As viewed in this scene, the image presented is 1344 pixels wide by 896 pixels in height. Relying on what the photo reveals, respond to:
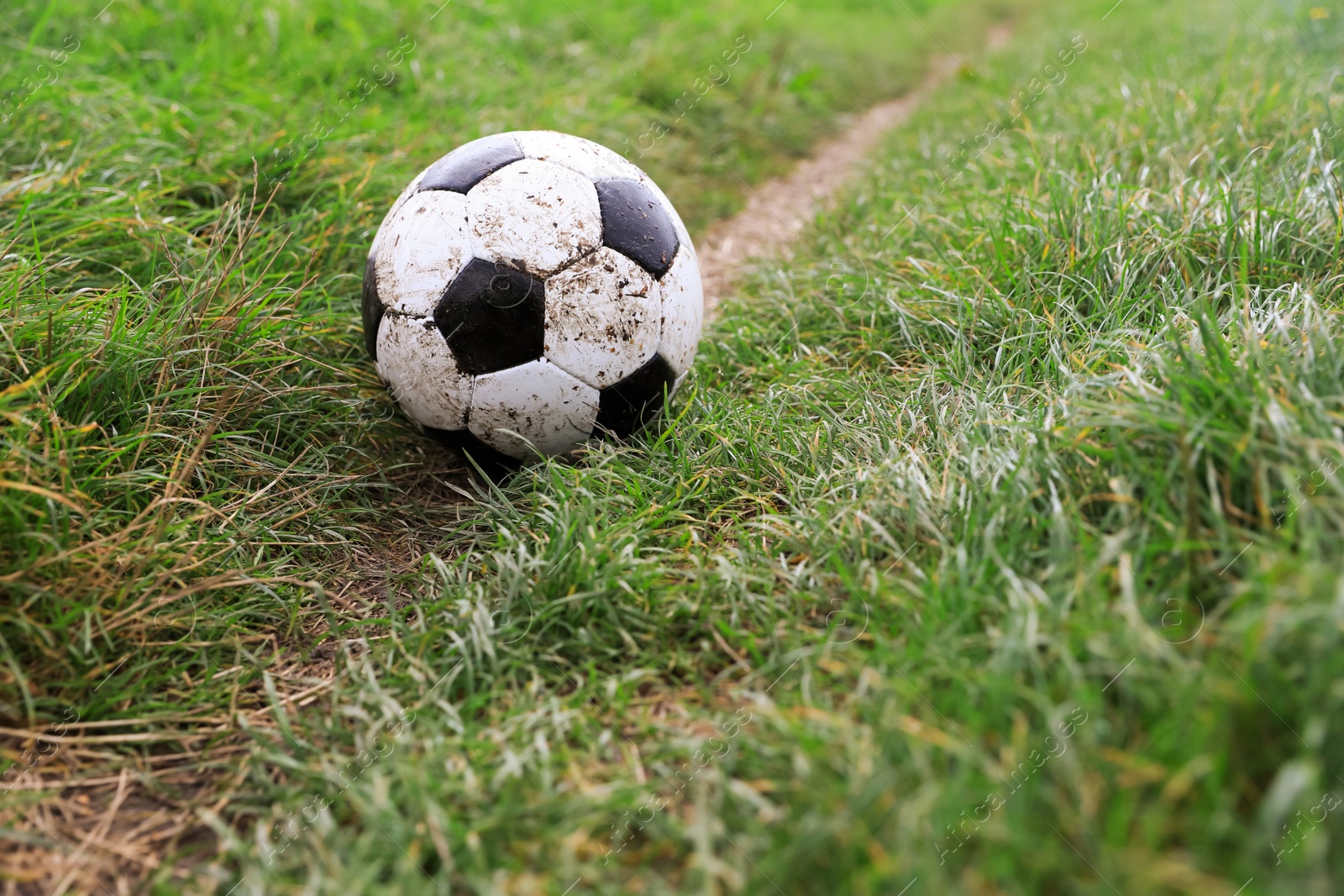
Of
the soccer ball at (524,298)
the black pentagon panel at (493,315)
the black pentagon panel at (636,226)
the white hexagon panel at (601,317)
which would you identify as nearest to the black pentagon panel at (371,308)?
the soccer ball at (524,298)

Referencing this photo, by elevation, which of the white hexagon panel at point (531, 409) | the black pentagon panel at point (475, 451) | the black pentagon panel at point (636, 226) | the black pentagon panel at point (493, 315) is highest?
the black pentagon panel at point (636, 226)

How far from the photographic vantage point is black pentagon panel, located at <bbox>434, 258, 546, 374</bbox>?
2.46 m

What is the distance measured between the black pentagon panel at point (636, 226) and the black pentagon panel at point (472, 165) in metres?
0.29

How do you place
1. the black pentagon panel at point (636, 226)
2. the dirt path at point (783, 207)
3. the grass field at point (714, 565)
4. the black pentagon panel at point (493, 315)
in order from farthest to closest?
the dirt path at point (783, 207) → the black pentagon panel at point (636, 226) → the black pentagon panel at point (493, 315) → the grass field at point (714, 565)

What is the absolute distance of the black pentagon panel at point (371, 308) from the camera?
262 centimetres

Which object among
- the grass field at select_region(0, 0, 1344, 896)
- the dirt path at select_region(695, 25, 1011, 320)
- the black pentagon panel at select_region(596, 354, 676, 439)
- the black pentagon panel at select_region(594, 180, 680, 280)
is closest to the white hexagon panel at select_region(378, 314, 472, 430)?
the grass field at select_region(0, 0, 1344, 896)

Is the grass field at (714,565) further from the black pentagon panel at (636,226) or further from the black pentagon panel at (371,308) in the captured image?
the black pentagon panel at (636,226)

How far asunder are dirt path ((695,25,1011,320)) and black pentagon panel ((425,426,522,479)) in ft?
4.77

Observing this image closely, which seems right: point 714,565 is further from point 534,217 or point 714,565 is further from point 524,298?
point 534,217

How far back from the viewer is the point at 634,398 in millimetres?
2684

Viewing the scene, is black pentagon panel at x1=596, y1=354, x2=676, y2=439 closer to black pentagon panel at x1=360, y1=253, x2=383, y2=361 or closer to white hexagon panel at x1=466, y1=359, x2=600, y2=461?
white hexagon panel at x1=466, y1=359, x2=600, y2=461

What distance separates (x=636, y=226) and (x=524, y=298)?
0.42m

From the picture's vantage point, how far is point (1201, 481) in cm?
193

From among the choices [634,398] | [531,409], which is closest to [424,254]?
[531,409]
